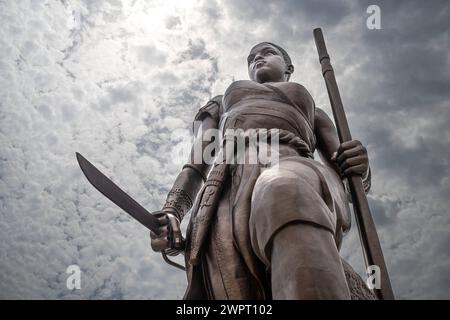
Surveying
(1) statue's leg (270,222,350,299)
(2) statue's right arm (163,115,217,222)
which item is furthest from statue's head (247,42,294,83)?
(1) statue's leg (270,222,350,299)

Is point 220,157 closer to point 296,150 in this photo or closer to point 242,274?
point 296,150

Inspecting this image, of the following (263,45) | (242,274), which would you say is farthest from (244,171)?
(263,45)

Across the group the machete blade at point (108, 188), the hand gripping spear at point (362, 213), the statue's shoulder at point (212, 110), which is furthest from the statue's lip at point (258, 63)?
the machete blade at point (108, 188)

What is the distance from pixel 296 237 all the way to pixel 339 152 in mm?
1816

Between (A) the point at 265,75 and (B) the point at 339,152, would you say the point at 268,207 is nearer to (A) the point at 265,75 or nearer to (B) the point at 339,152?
(B) the point at 339,152

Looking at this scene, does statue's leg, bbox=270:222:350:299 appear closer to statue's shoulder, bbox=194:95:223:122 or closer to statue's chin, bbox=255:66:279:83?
statue's shoulder, bbox=194:95:223:122

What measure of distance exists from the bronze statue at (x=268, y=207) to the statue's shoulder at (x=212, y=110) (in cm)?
1

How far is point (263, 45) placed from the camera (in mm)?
6551

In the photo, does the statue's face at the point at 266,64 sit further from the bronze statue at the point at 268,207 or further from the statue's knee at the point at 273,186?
the statue's knee at the point at 273,186

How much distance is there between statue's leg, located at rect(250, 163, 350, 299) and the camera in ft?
8.14

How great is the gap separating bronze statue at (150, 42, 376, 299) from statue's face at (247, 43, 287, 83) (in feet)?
0.06

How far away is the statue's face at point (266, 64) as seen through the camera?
→ 5.96m

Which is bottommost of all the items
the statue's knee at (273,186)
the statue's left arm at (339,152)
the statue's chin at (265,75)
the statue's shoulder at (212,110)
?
the statue's knee at (273,186)
